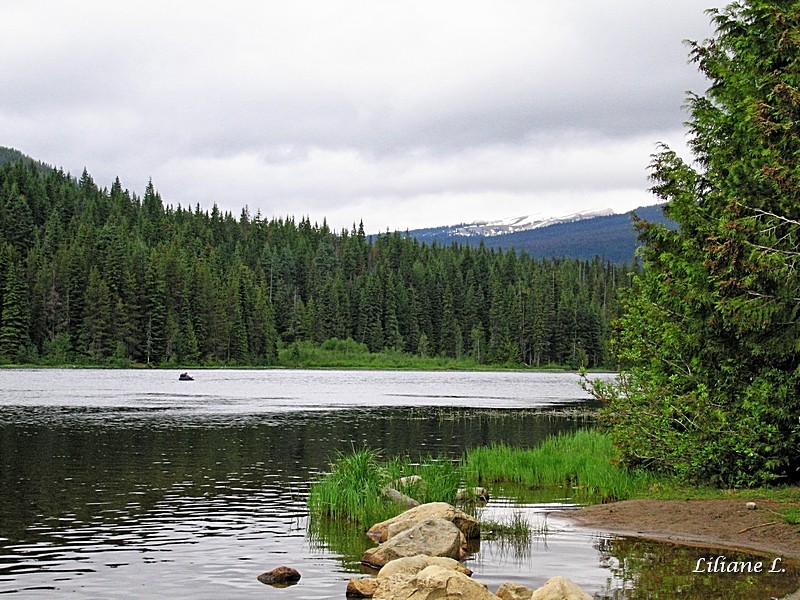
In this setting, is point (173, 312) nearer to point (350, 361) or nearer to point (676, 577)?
point (350, 361)

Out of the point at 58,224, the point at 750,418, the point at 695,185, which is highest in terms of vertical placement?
the point at 58,224

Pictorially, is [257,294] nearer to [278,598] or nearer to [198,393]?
[198,393]

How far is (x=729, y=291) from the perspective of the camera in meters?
20.2

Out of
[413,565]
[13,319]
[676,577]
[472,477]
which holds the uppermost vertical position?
[13,319]

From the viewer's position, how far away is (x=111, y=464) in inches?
1378

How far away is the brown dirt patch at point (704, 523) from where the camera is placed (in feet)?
64.8

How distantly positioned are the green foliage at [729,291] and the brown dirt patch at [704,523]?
1809 mm

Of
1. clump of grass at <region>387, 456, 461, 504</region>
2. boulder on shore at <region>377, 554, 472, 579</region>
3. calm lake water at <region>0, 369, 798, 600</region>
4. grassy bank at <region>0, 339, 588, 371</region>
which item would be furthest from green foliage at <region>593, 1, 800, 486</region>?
grassy bank at <region>0, 339, 588, 371</region>

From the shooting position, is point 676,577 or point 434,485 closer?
point 676,577

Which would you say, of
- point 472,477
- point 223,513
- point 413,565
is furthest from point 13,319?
point 413,565

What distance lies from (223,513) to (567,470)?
11.8 metres

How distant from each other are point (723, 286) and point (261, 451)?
25.5 metres

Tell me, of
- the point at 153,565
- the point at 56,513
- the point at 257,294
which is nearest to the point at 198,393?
the point at 56,513

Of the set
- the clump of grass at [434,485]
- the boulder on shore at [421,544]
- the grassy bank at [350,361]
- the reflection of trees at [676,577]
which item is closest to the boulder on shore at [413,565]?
the boulder on shore at [421,544]
